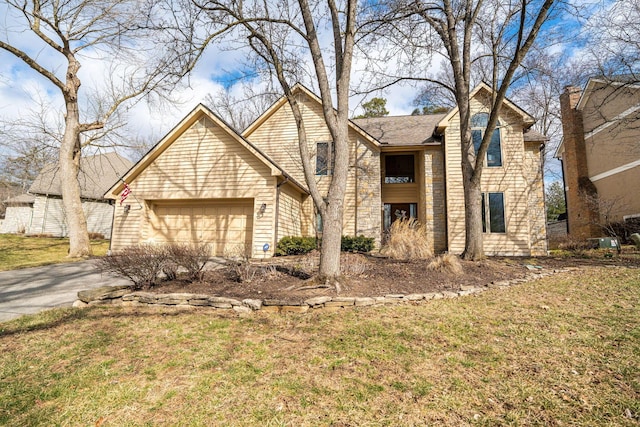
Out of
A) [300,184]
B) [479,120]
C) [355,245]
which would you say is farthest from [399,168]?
[355,245]

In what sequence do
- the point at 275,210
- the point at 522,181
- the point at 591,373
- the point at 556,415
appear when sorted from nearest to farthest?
1. the point at 556,415
2. the point at 591,373
3. the point at 275,210
4. the point at 522,181

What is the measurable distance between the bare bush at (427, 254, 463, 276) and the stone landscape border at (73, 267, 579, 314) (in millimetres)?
1107

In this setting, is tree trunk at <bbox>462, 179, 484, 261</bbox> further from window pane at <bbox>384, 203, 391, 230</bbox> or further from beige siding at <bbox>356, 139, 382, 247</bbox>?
window pane at <bbox>384, 203, 391, 230</bbox>

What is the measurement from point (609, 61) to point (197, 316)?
14.7 metres

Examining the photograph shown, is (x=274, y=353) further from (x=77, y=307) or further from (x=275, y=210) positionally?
(x=275, y=210)

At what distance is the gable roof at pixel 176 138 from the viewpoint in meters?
11.2

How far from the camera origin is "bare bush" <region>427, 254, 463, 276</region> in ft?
22.9

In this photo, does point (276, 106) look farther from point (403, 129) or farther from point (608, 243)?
point (608, 243)

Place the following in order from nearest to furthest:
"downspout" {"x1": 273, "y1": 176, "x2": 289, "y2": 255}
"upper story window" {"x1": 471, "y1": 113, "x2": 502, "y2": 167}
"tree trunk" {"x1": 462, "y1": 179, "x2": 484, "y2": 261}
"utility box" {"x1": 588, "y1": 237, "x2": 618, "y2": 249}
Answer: "tree trunk" {"x1": 462, "y1": 179, "x2": 484, "y2": 261} → "utility box" {"x1": 588, "y1": 237, "x2": 618, "y2": 249} → "downspout" {"x1": 273, "y1": 176, "x2": 289, "y2": 255} → "upper story window" {"x1": 471, "y1": 113, "x2": 502, "y2": 167}

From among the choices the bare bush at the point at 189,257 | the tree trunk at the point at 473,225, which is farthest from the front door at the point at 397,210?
the bare bush at the point at 189,257

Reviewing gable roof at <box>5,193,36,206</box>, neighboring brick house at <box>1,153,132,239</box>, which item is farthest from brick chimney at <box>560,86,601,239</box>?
gable roof at <box>5,193,36,206</box>

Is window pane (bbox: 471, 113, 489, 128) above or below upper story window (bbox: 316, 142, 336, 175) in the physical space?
above

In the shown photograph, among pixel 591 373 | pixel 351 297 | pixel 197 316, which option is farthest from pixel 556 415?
pixel 197 316

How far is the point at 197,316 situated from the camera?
15.3 feet
